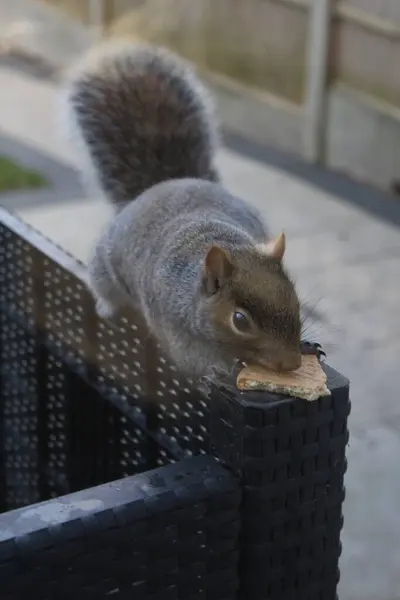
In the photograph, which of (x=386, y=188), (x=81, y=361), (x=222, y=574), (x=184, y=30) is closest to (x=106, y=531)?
(x=222, y=574)

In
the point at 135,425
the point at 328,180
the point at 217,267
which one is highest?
the point at 328,180

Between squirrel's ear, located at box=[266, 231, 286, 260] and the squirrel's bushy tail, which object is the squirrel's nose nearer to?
squirrel's ear, located at box=[266, 231, 286, 260]

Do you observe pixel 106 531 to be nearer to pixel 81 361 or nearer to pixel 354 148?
pixel 81 361

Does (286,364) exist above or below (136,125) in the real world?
below

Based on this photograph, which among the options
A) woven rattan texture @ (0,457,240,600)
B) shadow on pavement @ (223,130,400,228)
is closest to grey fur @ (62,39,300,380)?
woven rattan texture @ (0,457,240,600)

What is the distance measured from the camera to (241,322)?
1.53 m

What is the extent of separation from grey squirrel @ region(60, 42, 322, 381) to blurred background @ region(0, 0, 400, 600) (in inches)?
41.6

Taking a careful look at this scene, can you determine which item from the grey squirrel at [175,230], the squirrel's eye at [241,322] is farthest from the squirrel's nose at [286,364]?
the squirrel's eye at [241,322]

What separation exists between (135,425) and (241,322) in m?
0.32

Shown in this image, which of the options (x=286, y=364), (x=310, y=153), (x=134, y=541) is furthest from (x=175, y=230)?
(x=310, y=153)

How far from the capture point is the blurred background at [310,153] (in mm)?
3504

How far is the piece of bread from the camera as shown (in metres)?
1.27

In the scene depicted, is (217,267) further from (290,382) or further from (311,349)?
(290,382)

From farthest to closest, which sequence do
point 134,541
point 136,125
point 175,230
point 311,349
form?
point 136,125
point 175,230
point 311,349
point 134,541
